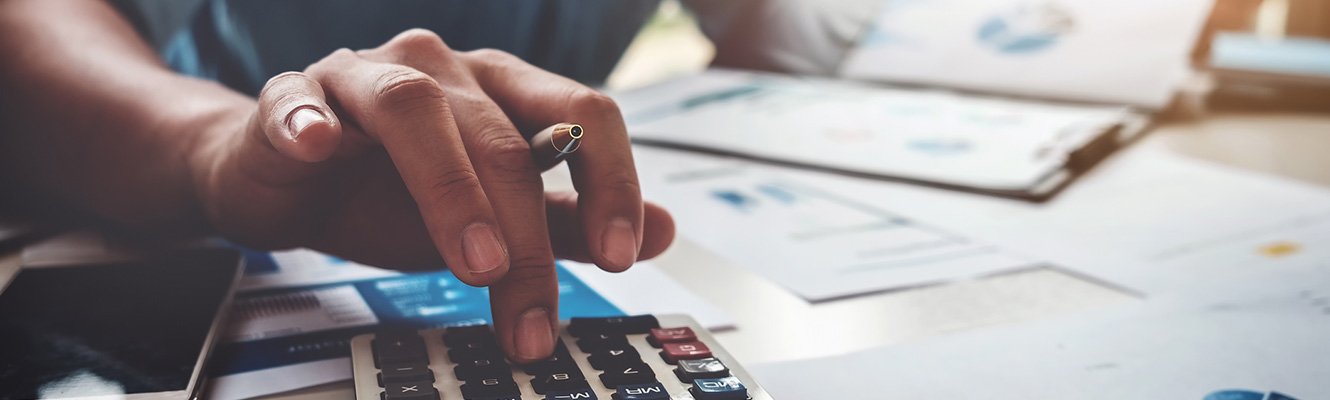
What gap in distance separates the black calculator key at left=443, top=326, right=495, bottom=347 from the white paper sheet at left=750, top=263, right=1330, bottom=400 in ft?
0.34

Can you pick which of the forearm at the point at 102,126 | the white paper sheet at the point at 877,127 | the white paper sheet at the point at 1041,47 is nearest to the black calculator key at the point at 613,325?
the forearm at the point at 102,126

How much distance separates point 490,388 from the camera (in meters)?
0.28

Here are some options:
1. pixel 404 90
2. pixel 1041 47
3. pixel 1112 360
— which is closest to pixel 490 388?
pixel 404 90

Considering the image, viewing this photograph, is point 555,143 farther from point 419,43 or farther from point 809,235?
point 809,235

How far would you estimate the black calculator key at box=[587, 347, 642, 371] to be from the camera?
0.30 metres

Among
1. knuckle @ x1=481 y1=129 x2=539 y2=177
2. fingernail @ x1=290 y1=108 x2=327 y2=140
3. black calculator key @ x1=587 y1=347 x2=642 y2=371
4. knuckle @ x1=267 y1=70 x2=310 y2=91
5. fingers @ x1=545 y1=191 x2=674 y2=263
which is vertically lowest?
black calculator key @ x1=587 y1=347 x2=642 y2=371

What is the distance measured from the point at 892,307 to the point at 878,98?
1.63 feet

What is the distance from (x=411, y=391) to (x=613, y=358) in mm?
68

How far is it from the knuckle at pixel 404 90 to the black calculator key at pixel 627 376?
0.39ft

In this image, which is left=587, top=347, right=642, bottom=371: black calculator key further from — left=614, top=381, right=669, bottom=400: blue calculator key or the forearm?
the forearm

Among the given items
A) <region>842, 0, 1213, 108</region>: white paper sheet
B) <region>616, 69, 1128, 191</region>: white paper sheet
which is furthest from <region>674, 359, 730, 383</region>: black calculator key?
<region>842, 0, 1213, 108</region>: white paper sheet

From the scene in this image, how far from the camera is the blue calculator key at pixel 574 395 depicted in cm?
27

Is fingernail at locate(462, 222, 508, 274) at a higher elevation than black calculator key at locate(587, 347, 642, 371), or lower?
higher

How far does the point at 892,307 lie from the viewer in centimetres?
42
